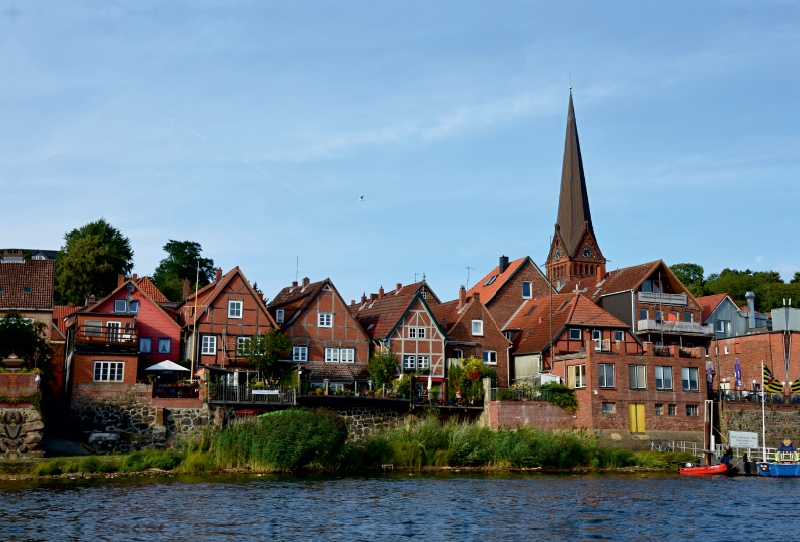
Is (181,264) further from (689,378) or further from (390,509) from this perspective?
(390,509)

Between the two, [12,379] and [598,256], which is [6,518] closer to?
[12,379]

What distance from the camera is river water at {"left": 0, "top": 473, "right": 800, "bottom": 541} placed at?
31219mm

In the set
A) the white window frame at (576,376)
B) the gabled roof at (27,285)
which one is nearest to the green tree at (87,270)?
the gabled roof at (27,285)

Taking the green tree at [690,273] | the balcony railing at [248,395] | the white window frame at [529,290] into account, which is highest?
the green tree at [690,273]

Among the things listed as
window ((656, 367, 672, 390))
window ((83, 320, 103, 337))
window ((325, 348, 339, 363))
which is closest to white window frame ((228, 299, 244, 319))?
window ((325, 348, 339, 363))

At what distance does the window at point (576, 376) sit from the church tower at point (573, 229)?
4052 centimetres

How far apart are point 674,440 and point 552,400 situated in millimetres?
8135

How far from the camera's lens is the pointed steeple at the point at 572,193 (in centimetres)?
10444

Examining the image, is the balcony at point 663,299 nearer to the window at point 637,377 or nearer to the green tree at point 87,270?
the window at point 637,377

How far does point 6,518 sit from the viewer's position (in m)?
31.7

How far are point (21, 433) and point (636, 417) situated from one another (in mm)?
35819

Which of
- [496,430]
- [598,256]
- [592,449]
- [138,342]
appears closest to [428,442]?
[496,430]

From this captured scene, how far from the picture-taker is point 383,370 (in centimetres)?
6038

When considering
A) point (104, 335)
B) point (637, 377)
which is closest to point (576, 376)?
point (637, 377)
